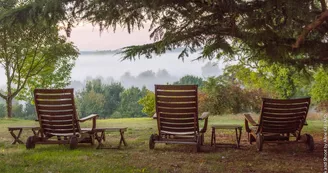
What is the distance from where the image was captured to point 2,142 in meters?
6.90

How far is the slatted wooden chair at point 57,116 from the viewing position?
5.59m

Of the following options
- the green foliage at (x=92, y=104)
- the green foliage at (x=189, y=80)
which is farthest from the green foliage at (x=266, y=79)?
the green foliage at (x=92, y=104)

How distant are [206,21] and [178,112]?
1.44 meters

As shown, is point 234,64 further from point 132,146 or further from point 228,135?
point 132,146

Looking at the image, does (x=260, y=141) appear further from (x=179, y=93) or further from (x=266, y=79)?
(x=266, y=79)

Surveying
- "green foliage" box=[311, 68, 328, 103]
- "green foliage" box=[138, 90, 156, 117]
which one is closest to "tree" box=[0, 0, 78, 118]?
"green foliage" box=[138, 90, 156, 117]

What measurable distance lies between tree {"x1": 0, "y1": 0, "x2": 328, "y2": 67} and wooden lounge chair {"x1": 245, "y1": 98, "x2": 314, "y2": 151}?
829 mm

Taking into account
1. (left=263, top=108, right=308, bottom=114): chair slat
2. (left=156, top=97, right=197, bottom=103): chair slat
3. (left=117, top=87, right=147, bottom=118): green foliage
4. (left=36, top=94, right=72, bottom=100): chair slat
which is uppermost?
(left=36, top=94, right=72, bottom=100): chair slat

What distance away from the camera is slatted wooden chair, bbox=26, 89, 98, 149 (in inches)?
220

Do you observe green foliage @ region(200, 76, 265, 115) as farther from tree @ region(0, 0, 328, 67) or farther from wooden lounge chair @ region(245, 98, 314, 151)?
wooden lounge chair @ region(245, 98, 314, 151)

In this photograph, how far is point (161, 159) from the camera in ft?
16.3

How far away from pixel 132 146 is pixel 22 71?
57.3 ft

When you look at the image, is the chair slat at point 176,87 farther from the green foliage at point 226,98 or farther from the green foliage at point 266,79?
the green foliage at point 266,79

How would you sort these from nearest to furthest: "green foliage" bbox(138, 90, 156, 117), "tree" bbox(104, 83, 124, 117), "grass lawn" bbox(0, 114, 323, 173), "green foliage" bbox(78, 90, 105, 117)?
"grass lawn" bbox(0, 114, 323, 173) → "green foliage" bbox(138, 90, 156, 117) → "green foliage" bbox(78, 90, 105, 117) → "tree" bbox(104, 83, 124, 117)
